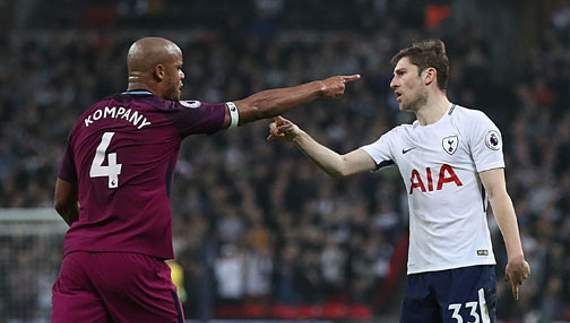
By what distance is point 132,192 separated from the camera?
603 cm

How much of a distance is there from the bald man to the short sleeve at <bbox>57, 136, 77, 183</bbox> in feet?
0.27

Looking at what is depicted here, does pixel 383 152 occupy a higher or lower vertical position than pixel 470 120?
lower

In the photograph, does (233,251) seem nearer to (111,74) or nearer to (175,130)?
(111,74)

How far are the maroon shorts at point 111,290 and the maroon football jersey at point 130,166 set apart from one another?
56mm

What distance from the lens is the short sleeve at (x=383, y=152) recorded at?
696 centimetres

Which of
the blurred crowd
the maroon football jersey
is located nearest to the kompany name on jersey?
the maroon football jersey

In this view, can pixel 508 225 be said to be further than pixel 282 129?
No

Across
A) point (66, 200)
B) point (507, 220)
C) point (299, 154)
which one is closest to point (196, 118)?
point (66, 200)

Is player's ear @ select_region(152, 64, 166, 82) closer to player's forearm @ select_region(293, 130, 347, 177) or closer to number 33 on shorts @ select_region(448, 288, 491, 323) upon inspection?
player's forearm @ select_region(293, 130, 347, 177)

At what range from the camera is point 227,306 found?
45.7 feet

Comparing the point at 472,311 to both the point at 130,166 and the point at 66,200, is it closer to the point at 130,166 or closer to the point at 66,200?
the point at 130,166

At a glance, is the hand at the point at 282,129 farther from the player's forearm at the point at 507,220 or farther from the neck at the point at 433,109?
the player's forearm at the point at 507,220

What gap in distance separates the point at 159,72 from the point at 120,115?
28 cm

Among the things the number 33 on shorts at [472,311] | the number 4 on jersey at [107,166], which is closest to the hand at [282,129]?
the number 4 on jersey at [107,166]
